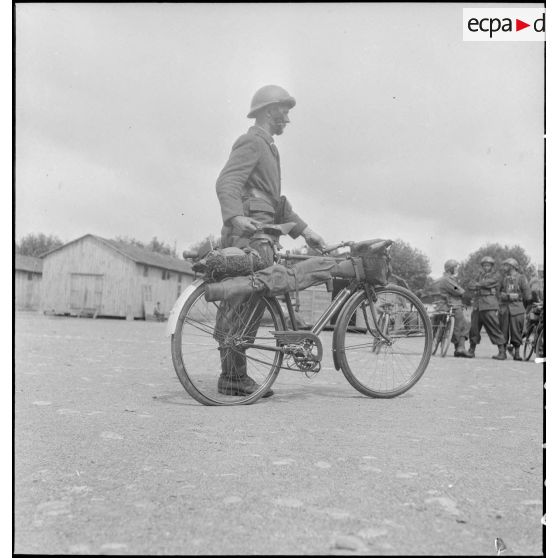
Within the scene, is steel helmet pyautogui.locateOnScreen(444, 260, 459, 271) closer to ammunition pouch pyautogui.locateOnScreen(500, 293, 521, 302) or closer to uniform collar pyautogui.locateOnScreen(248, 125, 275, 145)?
ammunition pouch pyautogui.locateOnScreen(500, 293, 521, 302)

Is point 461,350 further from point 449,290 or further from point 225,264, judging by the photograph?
point 225,264

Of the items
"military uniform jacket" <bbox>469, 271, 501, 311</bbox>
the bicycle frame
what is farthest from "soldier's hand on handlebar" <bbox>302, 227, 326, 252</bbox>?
"military uniform jacket" <bbox>469, 271, 501, 311</bbox>

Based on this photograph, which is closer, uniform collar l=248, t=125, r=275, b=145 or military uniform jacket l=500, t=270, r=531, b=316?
uniform collar l=248, t=125, r=275, b=145

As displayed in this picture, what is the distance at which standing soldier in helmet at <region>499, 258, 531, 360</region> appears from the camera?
1084cm

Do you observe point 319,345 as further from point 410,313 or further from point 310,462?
point 310,462

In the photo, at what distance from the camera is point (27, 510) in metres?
1.92

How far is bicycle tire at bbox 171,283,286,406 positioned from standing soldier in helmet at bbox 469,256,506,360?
771 centimetres

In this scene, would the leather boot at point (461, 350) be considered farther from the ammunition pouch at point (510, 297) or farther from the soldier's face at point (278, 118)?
the soldier's face at point (278, 118)

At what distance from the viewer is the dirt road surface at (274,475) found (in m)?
1.72

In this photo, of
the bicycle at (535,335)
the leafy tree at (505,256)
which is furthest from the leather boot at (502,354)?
the leafy tree at (505,256)

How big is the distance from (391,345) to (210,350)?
1.44m

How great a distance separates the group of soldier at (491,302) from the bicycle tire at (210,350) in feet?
24.0

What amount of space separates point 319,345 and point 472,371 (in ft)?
13.7
